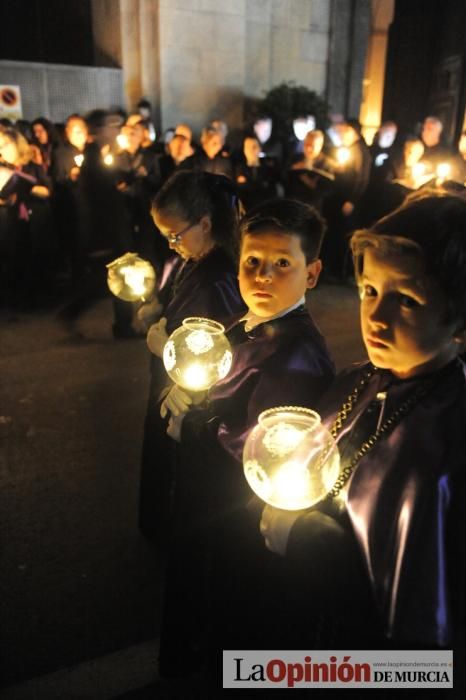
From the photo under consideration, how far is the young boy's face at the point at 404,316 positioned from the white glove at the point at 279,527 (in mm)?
451

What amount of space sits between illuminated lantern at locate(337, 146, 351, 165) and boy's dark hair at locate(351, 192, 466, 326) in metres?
7.68

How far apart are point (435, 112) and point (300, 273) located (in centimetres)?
1828

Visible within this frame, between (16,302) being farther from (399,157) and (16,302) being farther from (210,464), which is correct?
(210,464)

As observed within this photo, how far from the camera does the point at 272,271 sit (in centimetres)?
194

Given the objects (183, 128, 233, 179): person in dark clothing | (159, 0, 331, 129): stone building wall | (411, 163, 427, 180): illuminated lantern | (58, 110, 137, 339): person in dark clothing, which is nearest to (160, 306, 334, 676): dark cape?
(58, 110, 137, 339): person in dark clothing

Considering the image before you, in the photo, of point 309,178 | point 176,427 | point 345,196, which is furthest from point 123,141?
point 176,427

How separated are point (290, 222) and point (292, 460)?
0.86 meters

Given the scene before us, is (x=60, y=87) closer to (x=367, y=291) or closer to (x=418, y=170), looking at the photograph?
(x=418, y=170)

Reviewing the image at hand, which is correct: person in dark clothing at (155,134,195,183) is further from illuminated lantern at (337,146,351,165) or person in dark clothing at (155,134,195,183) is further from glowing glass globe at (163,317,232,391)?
glowing glass globe at (163,317,232,391)

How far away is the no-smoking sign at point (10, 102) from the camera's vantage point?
11594 millimetres

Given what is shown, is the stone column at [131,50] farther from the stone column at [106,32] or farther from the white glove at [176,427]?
the white glove at [176,427]

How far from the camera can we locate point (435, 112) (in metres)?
17.9

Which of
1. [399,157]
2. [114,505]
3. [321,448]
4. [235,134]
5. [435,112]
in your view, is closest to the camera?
[321,448]

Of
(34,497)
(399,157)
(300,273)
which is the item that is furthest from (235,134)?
(300,273)
